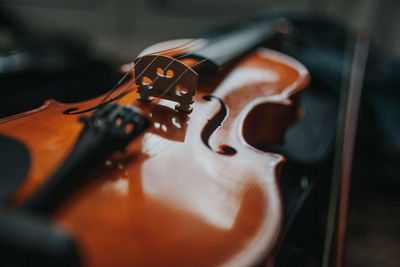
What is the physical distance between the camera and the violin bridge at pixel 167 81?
0.51 metres

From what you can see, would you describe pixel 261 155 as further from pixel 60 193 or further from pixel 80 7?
pixel 80 7

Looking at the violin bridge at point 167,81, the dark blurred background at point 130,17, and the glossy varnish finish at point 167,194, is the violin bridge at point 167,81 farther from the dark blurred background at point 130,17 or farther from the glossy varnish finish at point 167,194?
the dark blurred background at point 130,17

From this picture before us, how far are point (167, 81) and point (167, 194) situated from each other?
243 mm

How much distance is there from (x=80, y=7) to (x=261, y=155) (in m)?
2.67

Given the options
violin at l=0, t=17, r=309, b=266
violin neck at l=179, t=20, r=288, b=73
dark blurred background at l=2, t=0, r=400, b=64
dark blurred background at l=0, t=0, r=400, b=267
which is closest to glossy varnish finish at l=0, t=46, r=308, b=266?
violin at l=0, t=17, r=309, b=266

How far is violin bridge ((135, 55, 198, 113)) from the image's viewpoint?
514mm

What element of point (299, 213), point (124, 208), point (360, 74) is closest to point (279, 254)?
point (299, 213)

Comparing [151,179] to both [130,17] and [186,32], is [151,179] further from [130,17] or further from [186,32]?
[130,17]

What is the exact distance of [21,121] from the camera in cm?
47

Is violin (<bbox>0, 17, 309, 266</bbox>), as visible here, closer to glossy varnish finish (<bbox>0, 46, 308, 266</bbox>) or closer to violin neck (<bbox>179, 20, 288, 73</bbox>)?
glossy varnish finish (<bbox>0, 46, 308, 266</bbox>)


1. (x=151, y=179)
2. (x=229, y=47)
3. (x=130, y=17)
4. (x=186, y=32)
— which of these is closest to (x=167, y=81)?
(x=151, y=179)

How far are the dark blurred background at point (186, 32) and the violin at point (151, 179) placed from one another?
2.20ft

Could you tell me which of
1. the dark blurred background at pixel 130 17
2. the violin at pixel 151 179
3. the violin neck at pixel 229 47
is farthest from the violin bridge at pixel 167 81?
the dark blurred background at pixel 130 17

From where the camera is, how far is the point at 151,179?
1.16ft
